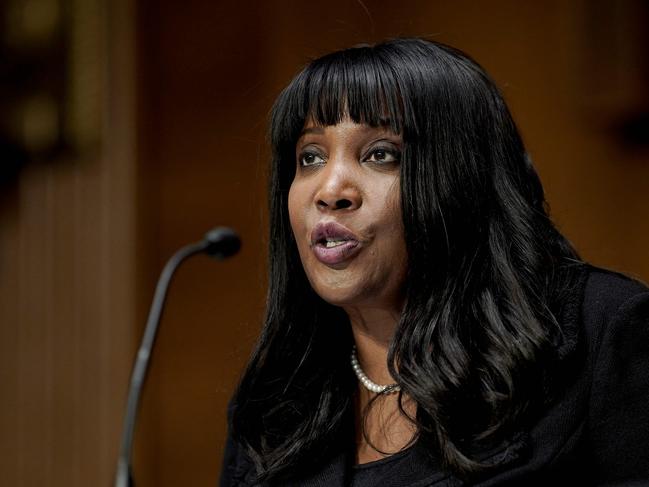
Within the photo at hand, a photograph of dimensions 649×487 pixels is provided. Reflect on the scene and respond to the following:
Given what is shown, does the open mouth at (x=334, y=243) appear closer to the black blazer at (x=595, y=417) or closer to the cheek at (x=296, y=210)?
the cheek at (x=296, y=210)

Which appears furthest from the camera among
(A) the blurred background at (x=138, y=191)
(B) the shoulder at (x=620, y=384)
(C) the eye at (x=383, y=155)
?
(A) the blurred background at (x=138, y=191)

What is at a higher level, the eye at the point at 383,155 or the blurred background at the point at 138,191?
the eye at the point at 383,155

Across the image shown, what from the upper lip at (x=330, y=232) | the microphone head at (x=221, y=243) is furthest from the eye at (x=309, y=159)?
the microphone head at (x=221, y=243)

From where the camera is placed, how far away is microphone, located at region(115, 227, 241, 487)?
1.34m

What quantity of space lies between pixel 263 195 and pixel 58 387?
30.9 inches

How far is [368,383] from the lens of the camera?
1441 mm

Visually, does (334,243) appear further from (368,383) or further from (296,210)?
(368,383)

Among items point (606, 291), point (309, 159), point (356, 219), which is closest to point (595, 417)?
point (606, 291)

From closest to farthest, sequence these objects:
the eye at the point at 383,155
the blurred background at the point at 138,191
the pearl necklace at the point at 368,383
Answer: the eye at the point at 383,155 → the pearl necklace at the point at 368,383 → the blurred background at the point at 138,191

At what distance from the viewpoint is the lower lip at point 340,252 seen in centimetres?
128

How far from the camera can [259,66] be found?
2955mm

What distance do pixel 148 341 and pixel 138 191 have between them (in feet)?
5.00

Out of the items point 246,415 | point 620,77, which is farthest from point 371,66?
point 620,77

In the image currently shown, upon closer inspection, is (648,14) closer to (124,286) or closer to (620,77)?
(620,77)
